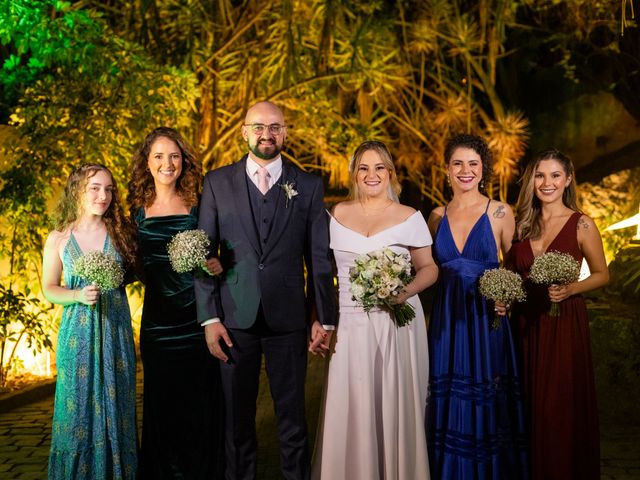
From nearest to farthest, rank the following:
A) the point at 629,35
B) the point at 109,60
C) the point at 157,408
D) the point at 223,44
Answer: the point at 157,408 → the point at 109,60 → the point at 223,44 → the point at 629,35

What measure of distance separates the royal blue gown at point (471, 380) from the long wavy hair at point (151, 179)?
5.42 feet

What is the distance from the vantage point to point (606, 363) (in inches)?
278

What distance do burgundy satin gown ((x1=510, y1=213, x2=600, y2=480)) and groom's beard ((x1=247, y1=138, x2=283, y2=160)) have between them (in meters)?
1.78

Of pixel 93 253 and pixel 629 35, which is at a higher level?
pixel 629 35

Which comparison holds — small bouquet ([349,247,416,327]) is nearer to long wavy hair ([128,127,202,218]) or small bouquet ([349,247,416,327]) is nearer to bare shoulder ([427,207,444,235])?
bare shoulder ([427,207,444,235])

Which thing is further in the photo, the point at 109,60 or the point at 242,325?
the point at 109,60

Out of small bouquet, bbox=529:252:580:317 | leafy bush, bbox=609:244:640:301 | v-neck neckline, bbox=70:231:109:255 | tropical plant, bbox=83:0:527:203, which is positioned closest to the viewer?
small bouquet, bbox=529:252:580:317

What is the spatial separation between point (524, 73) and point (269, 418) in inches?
380

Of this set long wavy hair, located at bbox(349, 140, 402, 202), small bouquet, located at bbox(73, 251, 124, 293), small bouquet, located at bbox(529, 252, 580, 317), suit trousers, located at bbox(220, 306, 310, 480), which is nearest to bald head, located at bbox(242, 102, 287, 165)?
long wavy hair, located at bbox(349, 140, 402, 202)

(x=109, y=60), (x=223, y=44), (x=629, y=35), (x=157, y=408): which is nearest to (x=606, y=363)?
(x=157, y=408)

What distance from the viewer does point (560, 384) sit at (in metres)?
4.76

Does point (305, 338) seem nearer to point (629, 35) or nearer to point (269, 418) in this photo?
point (269, 418)

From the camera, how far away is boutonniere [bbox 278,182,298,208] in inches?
177

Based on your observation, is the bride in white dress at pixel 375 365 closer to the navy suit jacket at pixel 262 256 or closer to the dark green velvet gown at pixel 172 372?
the navy suit jacket at pixel 262 256
